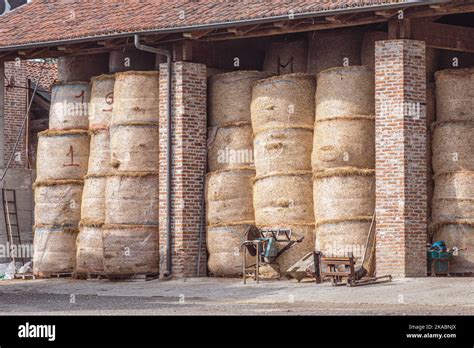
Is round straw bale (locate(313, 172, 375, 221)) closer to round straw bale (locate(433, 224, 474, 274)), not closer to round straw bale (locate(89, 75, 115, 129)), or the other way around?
round straw bale (locate(433, 224, 474, 274))

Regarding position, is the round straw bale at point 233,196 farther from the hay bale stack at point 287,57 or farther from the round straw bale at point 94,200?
the round straw bale at point 94,200

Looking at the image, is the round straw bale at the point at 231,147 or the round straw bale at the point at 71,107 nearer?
the round straw bale at the point at 231,147

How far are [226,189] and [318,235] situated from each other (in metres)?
2.27

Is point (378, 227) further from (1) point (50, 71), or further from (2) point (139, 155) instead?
(1) point (50, 71)

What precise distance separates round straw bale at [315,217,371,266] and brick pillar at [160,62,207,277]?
9.96 ft

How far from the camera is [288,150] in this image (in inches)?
898

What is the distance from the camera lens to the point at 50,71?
35.5 m

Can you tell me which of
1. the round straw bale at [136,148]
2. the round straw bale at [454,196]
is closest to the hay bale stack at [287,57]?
the round straw bale at [136,148]

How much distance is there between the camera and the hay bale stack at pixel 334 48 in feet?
76.0

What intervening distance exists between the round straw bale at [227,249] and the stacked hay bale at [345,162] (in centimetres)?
179

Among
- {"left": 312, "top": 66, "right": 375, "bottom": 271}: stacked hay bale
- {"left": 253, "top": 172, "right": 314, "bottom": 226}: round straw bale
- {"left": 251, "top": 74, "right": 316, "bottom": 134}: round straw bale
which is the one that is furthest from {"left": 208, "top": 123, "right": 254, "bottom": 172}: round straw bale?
{"left": 312, "top": 66, "right": 375, "bottom": 271}: stacked hay bale

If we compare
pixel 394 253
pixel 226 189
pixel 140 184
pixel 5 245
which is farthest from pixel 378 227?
pixel 5 245

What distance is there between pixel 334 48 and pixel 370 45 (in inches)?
33.7

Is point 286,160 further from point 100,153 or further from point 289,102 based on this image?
point 100,153
